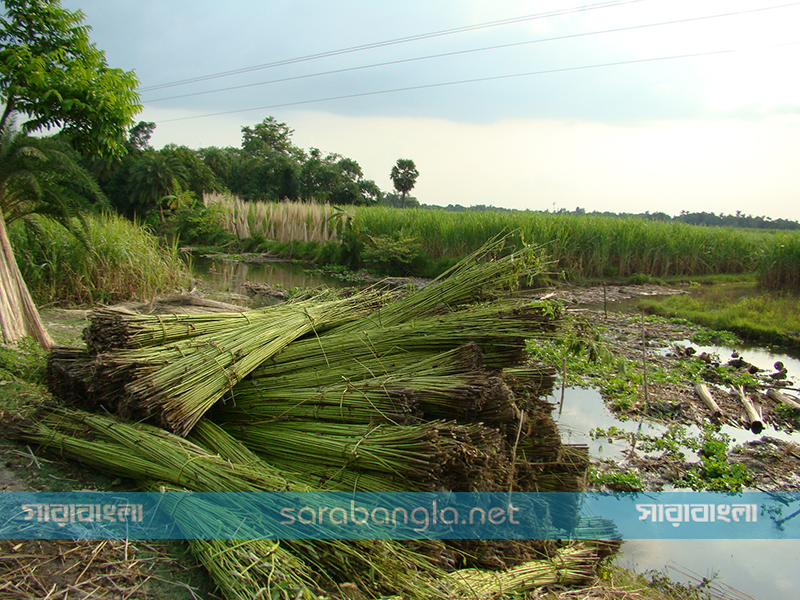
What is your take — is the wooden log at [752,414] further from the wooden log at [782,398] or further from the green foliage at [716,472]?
the green foliage at [716,472]

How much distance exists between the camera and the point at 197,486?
248 cm

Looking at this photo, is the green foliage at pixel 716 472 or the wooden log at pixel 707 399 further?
the wooden log at pixel 707 399

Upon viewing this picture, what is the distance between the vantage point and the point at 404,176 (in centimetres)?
4125

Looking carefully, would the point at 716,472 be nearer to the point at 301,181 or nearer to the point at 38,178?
the point at 38,178

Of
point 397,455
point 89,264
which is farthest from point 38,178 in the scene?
point 397,455

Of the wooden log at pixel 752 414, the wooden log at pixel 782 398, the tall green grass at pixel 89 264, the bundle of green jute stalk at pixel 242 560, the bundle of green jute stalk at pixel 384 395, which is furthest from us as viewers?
the tall green grass at pixel 89 264

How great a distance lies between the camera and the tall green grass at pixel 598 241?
48.0 ft

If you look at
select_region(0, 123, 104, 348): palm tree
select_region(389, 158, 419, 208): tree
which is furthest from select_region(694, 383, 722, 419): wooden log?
select_region(389, 158, 419, 208): tree

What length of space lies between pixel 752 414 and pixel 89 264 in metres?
9.06

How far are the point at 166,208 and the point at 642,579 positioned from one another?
32.5 metres

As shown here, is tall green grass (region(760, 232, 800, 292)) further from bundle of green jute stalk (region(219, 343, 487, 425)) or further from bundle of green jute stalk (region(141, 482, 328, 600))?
bundle of green jute stalk (region(141, 482, 328, 600))

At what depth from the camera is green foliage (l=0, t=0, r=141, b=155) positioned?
5.05 metres

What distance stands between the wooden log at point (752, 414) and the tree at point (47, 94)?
738 cm

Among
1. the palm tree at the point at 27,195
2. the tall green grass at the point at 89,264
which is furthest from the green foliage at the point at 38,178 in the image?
the tall green grass at the point at 89,264
